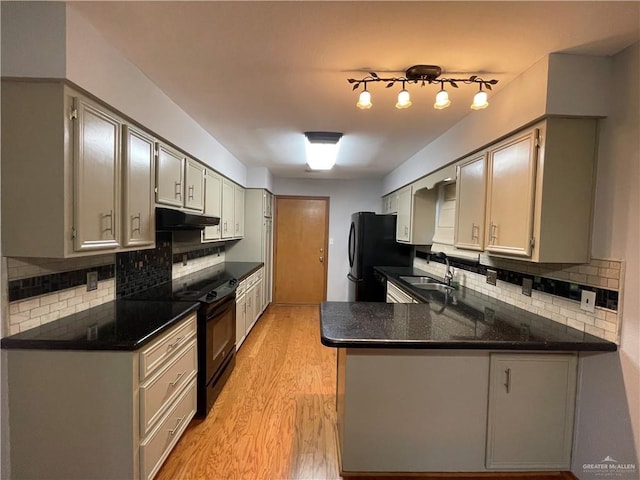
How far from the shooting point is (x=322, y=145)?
3.04 m

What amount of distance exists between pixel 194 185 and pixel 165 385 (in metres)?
1.74

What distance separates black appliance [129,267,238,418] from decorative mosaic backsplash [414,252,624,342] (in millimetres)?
2214

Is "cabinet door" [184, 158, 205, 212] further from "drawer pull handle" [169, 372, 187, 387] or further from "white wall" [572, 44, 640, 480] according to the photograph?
"white wall" [572, 44, 640, 480]

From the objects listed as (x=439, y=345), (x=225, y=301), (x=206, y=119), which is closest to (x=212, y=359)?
(x=225, y=301)

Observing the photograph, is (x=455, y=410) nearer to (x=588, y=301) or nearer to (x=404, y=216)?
(x=588, y=301)

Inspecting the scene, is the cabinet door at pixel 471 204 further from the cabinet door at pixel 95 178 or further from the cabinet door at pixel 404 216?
the cabinet door at pixel 95 178

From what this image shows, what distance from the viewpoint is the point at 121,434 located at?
150 cm

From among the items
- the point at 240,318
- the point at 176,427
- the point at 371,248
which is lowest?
the point at 176,427

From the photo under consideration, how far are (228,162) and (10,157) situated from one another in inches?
93.2

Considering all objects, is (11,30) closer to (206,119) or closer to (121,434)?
(206,119)

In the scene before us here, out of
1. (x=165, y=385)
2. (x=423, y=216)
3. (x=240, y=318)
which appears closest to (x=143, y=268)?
(x=165, y=385)

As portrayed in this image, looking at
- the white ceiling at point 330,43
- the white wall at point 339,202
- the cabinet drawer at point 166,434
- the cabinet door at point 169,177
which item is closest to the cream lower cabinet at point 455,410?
the cabinet drawer at point 166,434

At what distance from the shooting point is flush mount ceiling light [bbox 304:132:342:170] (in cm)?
289

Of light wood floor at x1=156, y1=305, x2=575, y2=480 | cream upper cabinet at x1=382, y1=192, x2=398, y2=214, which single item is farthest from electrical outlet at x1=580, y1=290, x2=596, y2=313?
cream upper cabinet at x1=382, y1=192, x2=398, y2=214
